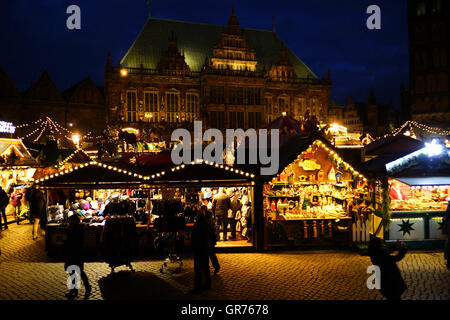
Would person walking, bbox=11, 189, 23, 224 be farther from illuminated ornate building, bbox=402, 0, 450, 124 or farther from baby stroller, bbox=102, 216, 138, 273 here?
illuminated ornate building, bbox=402, 0, 450, 124

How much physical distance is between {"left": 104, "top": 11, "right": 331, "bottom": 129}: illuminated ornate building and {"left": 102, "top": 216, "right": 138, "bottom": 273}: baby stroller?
25355 millimetres

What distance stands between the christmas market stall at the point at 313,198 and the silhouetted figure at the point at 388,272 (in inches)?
203

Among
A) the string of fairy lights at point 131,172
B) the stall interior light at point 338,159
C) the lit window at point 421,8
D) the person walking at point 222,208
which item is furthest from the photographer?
the lit window at point 421,8

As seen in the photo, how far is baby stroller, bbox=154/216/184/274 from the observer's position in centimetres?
809

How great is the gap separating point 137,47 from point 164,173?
2975 cm

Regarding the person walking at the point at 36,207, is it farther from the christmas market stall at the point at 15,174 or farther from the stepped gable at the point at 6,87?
the stepped gable at the point at 6,87

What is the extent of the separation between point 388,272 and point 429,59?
46.2 m

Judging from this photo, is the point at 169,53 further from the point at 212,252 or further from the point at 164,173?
the point at 212,252

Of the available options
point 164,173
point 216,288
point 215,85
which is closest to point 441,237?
point 216,288

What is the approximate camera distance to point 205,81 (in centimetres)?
3466

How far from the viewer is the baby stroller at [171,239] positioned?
8094 mm

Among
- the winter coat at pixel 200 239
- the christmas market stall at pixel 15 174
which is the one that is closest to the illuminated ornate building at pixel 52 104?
the christmas market stall at pixel 15 174

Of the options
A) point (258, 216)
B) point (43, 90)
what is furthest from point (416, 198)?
point (43, 90)

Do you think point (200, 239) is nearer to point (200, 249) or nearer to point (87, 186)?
point (200, 249)
